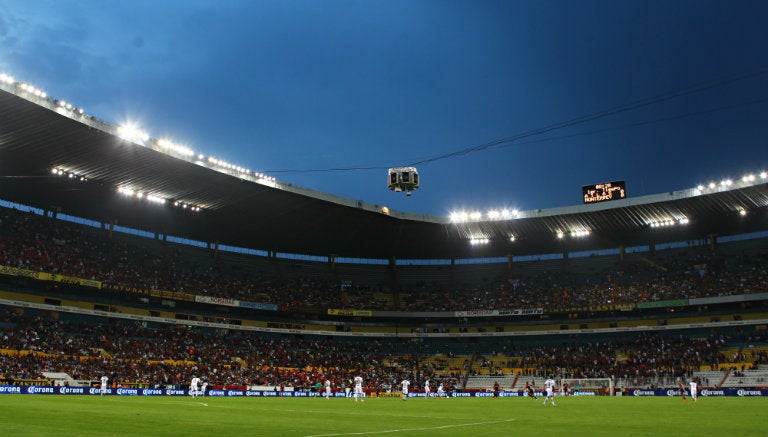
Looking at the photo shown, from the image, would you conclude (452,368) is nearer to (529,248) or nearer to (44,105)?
(529,248)

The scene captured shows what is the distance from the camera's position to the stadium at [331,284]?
46.7 meters

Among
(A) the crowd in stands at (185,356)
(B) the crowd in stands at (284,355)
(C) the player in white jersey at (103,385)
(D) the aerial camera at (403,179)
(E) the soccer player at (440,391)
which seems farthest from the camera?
(E) the soccer player at (440,391)

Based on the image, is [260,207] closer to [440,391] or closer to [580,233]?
[440,391]

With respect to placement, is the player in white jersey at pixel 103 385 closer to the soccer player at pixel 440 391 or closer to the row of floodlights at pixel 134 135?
the row of floodlights at pixel 134 135

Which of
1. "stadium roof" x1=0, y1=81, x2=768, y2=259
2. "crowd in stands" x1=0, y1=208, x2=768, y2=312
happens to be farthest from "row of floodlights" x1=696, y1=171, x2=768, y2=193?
"crowd in stands" x1=0, y1=208, x2=768, y2=312

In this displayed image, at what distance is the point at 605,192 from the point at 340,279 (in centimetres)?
3546

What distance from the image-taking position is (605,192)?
57000mm

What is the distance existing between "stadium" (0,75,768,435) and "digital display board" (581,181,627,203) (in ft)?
2.26

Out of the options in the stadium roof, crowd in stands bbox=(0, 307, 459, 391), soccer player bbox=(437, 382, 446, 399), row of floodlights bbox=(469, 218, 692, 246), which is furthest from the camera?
row of floodlights bbox=(469, 218, 692, 246)

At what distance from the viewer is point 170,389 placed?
46.0 meters

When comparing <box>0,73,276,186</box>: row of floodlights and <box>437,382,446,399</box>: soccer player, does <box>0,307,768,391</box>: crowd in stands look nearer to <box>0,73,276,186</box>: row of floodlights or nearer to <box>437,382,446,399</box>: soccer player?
<box>437,382,446,399</box>: soccer player

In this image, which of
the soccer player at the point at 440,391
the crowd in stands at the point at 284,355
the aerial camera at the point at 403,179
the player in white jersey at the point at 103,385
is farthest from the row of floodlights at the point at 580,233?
the player in white jersey at the point at 103,385

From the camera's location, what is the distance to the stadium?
153ft

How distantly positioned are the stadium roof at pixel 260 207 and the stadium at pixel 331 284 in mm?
254
